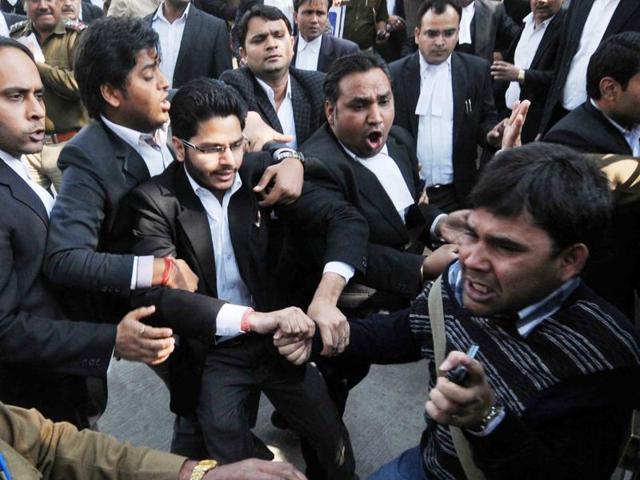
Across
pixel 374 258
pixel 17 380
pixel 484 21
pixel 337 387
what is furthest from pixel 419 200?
pixel 484 21

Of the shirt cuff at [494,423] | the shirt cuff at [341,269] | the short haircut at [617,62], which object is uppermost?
the short haircut at [617,62]

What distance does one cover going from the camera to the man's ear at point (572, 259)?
57.2 inches

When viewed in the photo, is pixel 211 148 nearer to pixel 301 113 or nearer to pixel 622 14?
pixel 301 113

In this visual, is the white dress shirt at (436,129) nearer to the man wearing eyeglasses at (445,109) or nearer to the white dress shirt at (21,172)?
the man wearing eyeglasses at (445,109)

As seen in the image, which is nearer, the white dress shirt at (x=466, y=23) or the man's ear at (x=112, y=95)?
the man's ear at (x=112, y=95)

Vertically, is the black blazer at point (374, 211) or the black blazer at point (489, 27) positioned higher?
the black blazer at point (489, 27)

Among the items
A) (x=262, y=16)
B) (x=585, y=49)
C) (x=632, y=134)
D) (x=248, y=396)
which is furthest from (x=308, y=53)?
(x=248, y=396)

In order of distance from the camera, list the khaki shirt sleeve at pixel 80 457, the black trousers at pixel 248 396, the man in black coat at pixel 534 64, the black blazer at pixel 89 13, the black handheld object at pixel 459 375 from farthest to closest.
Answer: the black blazer at pixel 89 13
the man in black coat at pixel 534 64
the black trousers at pixel 248 396
the khaki shirt sleeve at pixel 80 457
the black handheld object at pixel 459 375

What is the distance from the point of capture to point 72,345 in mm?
1942

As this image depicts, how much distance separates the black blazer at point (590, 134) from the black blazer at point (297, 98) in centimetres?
133

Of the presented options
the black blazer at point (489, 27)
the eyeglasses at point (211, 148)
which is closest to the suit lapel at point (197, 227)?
the eyeglasses at point (211, 148)

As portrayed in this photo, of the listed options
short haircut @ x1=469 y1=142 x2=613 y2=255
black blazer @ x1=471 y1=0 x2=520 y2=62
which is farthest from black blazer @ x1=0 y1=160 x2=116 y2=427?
black blazer @ x1=471 y1=0 x2=520 y2=62

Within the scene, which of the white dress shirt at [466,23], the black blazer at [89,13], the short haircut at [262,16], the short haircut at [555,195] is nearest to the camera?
the short haircut at [555,195]

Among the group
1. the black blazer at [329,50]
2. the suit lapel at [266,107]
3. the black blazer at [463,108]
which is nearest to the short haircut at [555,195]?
the suit lapel at [266,107]
